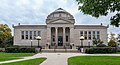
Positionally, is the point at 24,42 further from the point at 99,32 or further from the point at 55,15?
the point at 99,32

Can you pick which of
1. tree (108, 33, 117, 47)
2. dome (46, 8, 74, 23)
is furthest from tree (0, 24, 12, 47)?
tree (108, 33, 117, 47)

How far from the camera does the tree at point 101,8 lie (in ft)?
35.2

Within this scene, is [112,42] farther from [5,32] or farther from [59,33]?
[5,32]

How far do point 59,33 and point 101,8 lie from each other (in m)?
43.5

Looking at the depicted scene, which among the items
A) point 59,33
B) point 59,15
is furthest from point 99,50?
point 59,15

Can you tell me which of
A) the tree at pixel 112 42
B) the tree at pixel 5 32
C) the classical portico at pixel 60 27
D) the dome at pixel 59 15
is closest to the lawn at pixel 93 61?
the classical portico at pixel 60 27

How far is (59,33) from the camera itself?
54406 mm

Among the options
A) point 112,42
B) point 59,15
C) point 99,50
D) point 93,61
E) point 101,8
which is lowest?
point 93,61

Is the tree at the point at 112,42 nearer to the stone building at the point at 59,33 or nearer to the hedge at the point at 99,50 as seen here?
the stone building at the point at 59,33

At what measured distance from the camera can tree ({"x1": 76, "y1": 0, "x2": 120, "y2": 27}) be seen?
10721 millimetres

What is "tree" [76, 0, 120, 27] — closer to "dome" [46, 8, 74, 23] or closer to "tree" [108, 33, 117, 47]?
"dome" [46, 8, 74, 23]

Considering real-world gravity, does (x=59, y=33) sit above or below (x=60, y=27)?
below

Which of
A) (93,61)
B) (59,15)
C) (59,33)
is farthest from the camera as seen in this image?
(59,33)

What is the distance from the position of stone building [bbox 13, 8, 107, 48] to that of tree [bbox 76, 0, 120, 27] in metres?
40.6
